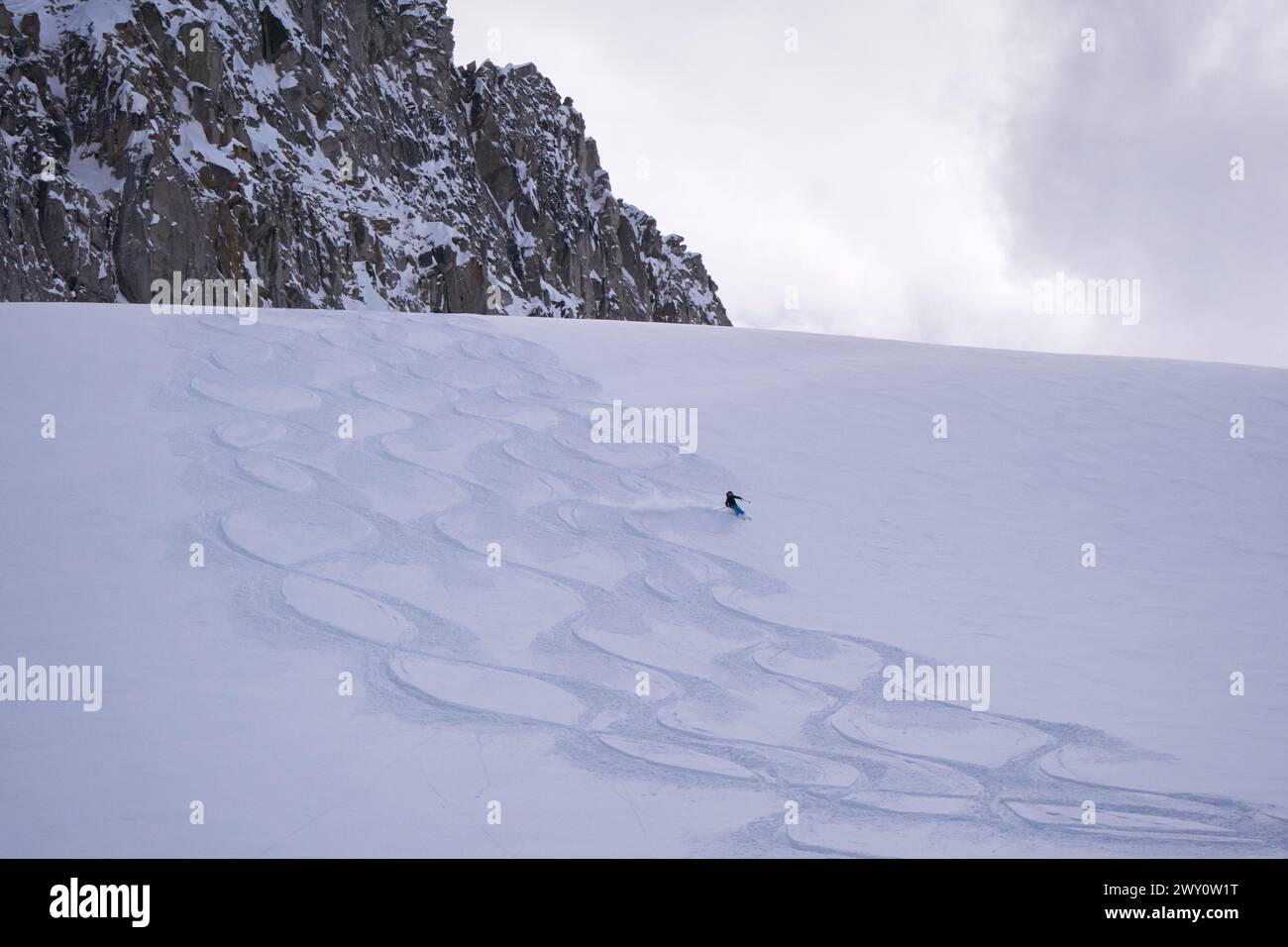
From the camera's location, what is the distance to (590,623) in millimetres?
7176

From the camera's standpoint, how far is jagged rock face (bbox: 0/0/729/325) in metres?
69.2

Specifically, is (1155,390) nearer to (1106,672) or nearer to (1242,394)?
(1242,394)

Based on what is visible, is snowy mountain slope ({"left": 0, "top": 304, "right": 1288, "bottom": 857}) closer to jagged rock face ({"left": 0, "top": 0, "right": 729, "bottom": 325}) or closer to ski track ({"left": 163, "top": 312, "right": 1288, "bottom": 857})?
ski track ({"left": 163, "top": 312, "right": 1288, "bottom": 857})

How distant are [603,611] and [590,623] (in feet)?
0.75

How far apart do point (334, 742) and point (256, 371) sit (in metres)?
7.51

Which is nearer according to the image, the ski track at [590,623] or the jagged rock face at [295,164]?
the ski track at [590,623]

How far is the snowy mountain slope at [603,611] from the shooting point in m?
5.12

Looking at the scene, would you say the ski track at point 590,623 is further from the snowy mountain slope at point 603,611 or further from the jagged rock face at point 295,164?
the jagged rock face at point 295,164

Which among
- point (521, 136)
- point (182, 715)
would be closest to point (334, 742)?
point (182, 715)

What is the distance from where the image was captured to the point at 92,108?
7169cm

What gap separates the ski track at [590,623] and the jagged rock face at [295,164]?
61.6m

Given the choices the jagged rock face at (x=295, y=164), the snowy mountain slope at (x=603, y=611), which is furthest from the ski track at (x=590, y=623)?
the jagged rock face at (x=295, y=164)

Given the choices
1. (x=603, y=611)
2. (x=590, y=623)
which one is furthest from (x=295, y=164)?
(x=590, y=623)

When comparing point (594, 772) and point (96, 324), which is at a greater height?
point (96, 324)
